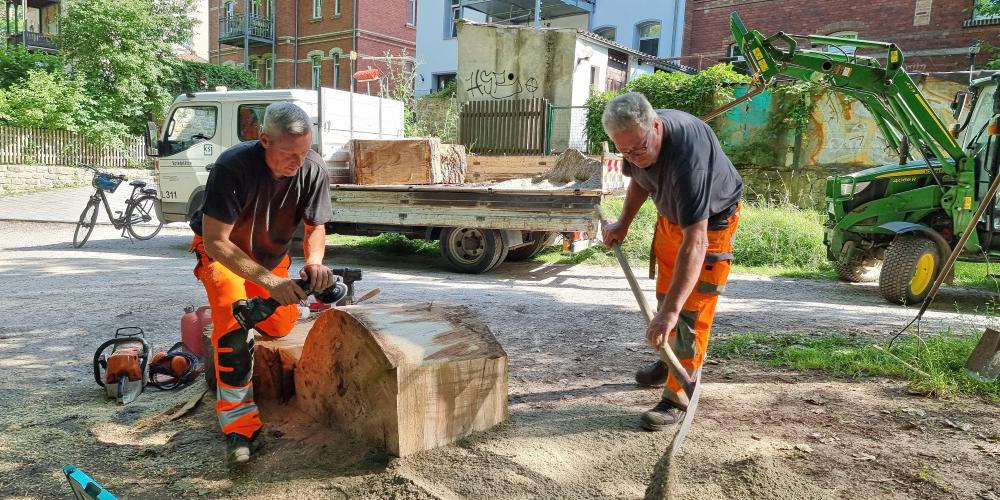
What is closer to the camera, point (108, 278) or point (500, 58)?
point (108, 278)

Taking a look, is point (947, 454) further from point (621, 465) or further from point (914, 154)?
point (914, 154)

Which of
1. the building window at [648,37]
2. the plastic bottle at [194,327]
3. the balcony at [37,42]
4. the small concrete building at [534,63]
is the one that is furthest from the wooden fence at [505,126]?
the balcony at [37,42]

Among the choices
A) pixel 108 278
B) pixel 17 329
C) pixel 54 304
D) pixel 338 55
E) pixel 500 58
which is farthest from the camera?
pixel 338 55

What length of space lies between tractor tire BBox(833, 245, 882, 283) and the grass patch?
2943 mm

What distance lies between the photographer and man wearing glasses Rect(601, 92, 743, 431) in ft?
8.98

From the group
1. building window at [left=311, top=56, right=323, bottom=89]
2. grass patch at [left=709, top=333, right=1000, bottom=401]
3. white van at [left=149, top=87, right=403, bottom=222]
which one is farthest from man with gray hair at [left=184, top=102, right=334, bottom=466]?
building window at [left=311, top=56, right=323, bottom=89]

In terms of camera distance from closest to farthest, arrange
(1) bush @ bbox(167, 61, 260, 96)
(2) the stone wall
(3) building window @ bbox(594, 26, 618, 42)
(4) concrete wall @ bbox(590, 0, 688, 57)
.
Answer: (2) the stone wall → (4) concrete wall @ bbox(590, 0, 688, 57) → (1) bush @ bbox(167, 61, 260, 96) → (3) building window @ bbox(594, 26, 618, 42)

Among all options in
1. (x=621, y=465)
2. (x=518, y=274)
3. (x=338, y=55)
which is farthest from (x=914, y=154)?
(x=338, y=55)

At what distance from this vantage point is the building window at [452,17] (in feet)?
80.1

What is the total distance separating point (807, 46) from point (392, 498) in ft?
70.8

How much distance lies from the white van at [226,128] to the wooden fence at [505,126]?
5454 millimetres

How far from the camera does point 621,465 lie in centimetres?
278

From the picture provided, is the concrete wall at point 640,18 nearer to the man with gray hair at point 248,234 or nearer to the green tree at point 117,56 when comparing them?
the green tree at point 117,56

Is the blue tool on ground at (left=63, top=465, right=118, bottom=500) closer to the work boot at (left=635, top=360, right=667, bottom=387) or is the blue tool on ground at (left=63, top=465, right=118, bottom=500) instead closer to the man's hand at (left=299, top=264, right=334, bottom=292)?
the man's hand at (left=299, top=264, right=334, bottom=292)
